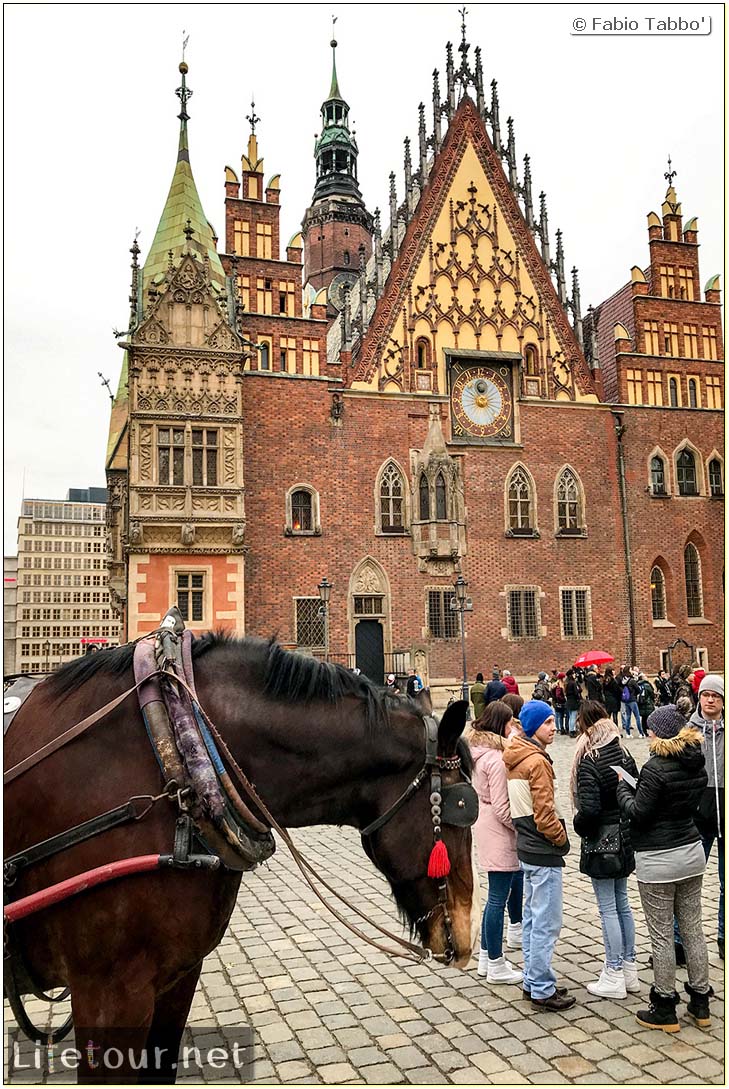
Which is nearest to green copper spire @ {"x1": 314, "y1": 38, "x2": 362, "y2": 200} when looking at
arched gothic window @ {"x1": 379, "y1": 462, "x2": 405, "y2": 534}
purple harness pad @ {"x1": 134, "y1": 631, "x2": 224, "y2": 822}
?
arched gothic window @ {"x1": 379, "y1": 462, "x2": 405, "y2": 534}

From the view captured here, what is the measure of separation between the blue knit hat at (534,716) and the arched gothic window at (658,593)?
2409cm

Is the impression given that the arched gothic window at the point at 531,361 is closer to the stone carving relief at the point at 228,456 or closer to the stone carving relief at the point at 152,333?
the stone carving relief at the point at 228,456

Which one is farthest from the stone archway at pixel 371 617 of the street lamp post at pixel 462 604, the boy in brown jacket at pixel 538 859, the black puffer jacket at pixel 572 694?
the boy in brown jacket at pixel 538 859

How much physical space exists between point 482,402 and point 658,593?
9.54 meters

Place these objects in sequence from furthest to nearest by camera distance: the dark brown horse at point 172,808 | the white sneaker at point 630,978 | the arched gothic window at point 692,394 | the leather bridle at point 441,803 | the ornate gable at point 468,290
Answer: the arched gothic window at point 692,394 < the ornate gable at point 468,290 < the white sneaker at point 630,978 < the leather bridle at point 441,803 < the dark brown horse at point 172,808

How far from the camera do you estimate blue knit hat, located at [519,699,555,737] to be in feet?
17.8

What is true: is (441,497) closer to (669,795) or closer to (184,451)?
(184,451)

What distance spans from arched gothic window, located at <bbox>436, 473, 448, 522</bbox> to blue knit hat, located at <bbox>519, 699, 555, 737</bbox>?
65.2 feet

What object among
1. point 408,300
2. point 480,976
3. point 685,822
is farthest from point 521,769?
point 408,300

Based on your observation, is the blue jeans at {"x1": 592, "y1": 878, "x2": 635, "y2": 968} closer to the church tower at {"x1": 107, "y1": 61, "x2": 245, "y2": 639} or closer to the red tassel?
the red tassel

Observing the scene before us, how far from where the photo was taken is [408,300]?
26.5 metres

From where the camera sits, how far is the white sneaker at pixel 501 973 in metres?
5.27

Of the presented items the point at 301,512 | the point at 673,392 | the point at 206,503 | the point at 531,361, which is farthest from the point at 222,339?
the point at 673,392

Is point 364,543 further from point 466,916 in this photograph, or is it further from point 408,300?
point 466,916
